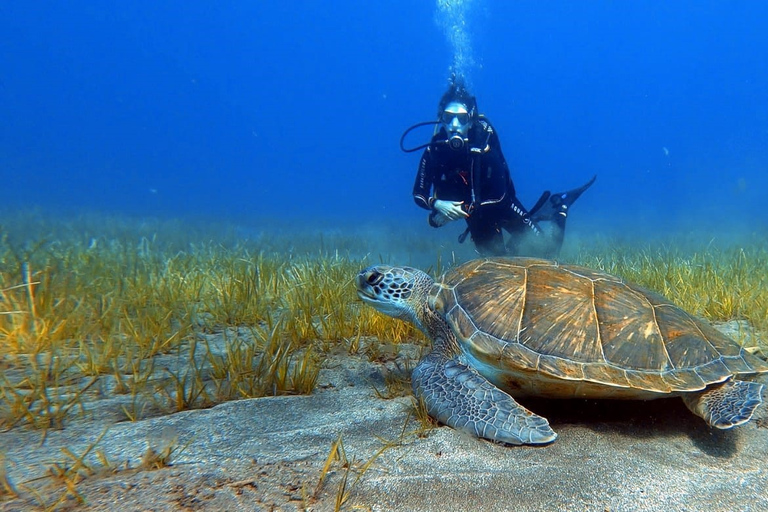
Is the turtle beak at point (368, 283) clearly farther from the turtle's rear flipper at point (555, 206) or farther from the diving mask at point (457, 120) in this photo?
the turtle's rear flipper at point (555, 206)

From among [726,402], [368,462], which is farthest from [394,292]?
[726,402]

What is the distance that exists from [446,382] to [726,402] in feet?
4.69

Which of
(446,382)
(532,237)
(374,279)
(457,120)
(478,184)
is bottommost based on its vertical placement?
(446,382)

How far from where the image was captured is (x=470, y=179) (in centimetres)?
731

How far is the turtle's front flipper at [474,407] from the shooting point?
6.07 ft

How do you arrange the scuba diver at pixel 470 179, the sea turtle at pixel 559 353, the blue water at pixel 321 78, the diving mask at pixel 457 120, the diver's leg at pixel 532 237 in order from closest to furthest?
1. the sea turtle at pixel 559 353
2. the scuba diver at pixel 470 179
3. the diving mask at pixel 457 120
4. the diver's leg at pixel 532 237
5. the blue water at pixel 321 78

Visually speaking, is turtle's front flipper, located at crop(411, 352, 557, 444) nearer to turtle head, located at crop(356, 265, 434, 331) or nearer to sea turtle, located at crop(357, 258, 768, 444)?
sea turtle, located at crop(357, 258, 768, 444)

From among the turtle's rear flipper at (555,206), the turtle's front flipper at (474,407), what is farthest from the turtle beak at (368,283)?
the turtle's rear flipper at (555,206)

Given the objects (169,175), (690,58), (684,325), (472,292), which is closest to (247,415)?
(472,292)

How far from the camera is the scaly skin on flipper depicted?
1871mm

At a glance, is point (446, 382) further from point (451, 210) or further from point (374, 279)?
point (451, 210)

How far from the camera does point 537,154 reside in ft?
363

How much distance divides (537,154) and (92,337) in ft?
399

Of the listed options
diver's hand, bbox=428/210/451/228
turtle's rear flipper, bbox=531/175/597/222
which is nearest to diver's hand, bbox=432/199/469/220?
diver's hand, bbox=428/210/451/228
